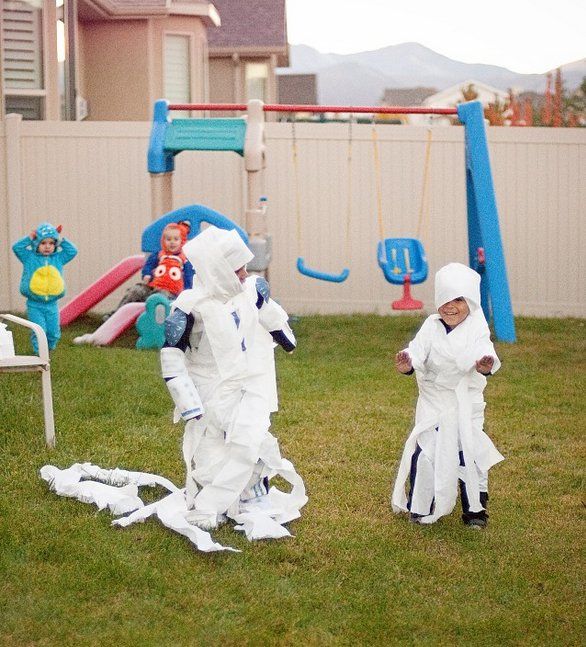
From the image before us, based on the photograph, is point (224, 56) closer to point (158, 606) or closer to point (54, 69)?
point (54, 69)

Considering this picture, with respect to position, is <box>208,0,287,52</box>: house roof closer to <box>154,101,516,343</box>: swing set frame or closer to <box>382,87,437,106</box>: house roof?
<box>154,101,516,343</box>: swing set frame

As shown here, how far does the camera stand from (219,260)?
5.21 metres

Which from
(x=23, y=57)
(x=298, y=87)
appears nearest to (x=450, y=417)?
(x=23, y=57)

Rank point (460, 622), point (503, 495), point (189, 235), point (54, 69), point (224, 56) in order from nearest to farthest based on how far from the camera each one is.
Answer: point (460, 622), point (503, 495), point (189, 235), point (54, 69), point (224, 56)

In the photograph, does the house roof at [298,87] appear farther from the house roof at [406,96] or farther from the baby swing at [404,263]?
the baby swing at [404,263]

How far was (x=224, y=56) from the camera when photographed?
24594 mm

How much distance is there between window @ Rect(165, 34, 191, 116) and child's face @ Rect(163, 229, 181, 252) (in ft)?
30.2

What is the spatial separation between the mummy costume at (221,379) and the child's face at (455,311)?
843mm

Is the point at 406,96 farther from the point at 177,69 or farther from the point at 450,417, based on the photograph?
the point at 450,417

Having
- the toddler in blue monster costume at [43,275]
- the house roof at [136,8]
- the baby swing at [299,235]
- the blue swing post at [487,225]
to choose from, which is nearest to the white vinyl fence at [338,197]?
the baby swing at [299,235]

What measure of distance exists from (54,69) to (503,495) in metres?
11.0

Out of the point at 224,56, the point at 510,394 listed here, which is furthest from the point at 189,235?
the point at 224,56

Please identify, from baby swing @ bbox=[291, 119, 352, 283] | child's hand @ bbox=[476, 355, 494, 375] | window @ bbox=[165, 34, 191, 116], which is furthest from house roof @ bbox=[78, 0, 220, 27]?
child's hand @ bbox=[476, 355, 494, 375]

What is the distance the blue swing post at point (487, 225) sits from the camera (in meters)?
11.0
